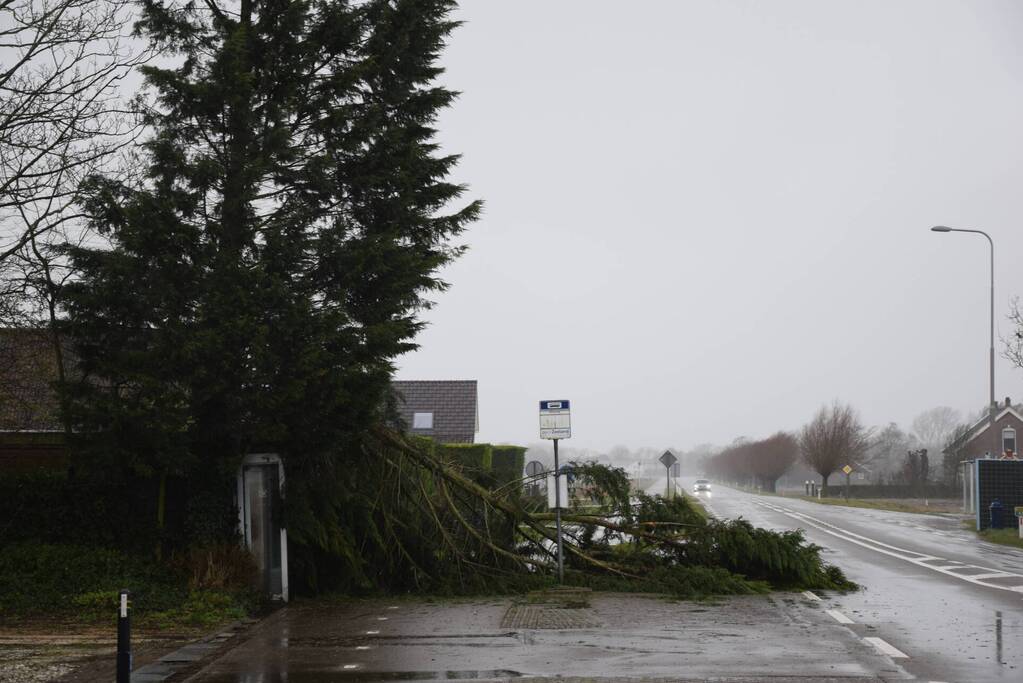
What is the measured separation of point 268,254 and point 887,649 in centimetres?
971

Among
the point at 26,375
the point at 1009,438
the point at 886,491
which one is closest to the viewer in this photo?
the point at 26,375

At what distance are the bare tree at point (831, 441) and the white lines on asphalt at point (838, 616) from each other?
7187 centimetres

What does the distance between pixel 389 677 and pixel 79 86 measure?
11217 mm

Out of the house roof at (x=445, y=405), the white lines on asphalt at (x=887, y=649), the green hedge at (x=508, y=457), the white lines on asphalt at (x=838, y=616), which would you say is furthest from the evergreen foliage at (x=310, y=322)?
the house roof at (x=445, y=405)

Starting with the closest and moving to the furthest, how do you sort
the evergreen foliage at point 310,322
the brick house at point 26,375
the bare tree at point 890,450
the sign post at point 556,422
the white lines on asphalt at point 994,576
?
the evergreen foliage at point 310,322, the brick house at point 26,375, the sign post at point 556,422, the white lines on asphalt at point 994,576, the bare tree at point 890,450

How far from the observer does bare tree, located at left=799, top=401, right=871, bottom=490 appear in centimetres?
8375

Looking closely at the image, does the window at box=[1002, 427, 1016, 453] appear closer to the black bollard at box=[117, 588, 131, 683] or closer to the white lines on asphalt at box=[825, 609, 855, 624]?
the white lines on asphalt at box=[825, 609, 855, 624]

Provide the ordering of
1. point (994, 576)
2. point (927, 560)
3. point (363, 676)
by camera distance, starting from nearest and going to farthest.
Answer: point (363, 676) < point (994, 576) < point (927, 560)

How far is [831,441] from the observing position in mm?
83875

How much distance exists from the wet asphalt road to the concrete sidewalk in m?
0.51

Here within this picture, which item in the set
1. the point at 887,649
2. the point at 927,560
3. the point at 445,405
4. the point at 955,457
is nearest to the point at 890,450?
the point at 955,457

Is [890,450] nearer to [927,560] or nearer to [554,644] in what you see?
[927,560]

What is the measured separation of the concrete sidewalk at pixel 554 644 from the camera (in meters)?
10.1

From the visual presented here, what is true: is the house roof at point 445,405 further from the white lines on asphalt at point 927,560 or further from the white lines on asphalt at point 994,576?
the white lines on asphalt at point 994,576
